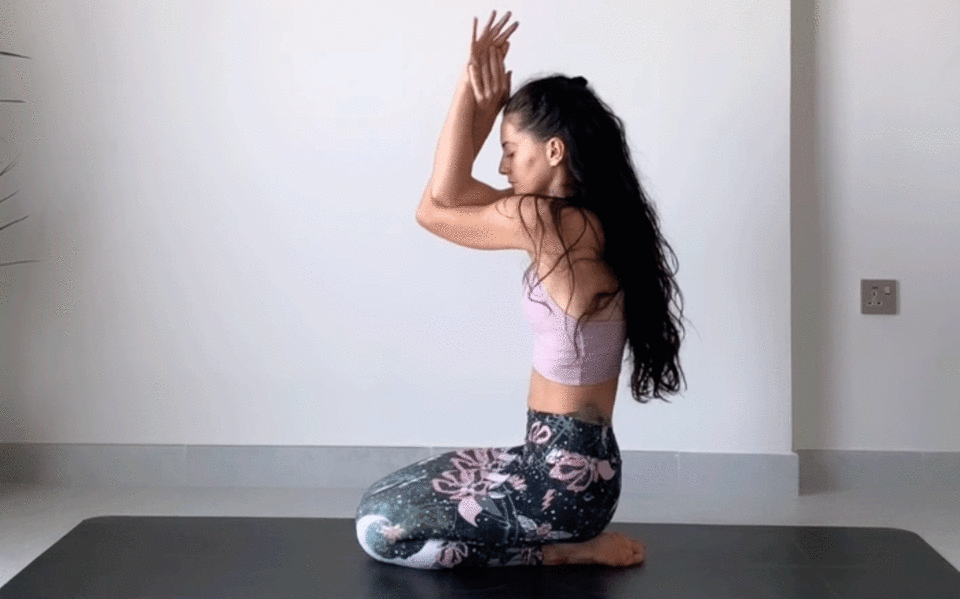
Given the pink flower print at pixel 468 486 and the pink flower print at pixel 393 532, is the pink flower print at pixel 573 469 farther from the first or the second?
the pink flower print at pixel 393 532

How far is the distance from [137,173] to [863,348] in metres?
2.43

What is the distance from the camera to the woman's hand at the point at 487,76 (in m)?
2.46

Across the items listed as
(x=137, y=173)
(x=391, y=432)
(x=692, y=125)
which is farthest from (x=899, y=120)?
(x=137, y=173)

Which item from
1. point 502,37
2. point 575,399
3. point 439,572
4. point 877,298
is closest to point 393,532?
point 439,572

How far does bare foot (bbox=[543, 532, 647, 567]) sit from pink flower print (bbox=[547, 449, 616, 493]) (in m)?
0.18

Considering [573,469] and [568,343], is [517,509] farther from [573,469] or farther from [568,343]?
[568,343]

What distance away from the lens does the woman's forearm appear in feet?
8.09

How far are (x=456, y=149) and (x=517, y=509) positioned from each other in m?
0.80

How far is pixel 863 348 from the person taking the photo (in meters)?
3.64

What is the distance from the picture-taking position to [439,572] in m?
2.42

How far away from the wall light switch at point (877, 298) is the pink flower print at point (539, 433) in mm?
1651

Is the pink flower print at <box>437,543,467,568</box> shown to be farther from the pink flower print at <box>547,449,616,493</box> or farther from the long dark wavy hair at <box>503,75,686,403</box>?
the long dark wavy hair at <box>503,75,686,403</box>

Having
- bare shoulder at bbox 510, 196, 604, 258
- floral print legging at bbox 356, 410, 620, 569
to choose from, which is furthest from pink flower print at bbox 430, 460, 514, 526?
bare shoulder at bbox 510, 196, 604, 258

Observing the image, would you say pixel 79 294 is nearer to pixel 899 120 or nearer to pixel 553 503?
pixel 553 503
